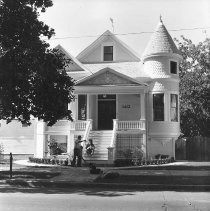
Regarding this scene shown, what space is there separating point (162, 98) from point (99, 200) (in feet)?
57.6

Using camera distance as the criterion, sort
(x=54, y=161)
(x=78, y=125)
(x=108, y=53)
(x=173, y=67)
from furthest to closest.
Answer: (x=108, y=53) → (x=173, y=67) → (x=78, y=125) → (x=54, y=161)

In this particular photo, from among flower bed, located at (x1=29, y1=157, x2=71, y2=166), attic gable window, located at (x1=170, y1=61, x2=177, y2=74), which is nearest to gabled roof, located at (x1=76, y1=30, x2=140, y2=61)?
attic gable window, located at (x1=170, y1=61, x2=177, y2=74)

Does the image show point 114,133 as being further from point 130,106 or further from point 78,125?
point 130,106

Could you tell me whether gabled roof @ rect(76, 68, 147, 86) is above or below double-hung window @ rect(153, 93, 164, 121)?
above

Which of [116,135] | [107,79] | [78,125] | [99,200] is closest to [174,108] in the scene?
[116,135]

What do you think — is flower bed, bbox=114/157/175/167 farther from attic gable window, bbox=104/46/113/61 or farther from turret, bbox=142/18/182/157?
attic gable window, bbox=104/46/113/61

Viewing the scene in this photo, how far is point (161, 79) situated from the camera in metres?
27.6

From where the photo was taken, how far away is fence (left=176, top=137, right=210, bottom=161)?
32.1m

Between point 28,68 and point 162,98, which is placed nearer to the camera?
point 28,68

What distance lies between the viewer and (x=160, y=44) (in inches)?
1108

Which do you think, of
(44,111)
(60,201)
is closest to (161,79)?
(44,111)

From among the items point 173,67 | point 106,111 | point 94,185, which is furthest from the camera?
point 106,111

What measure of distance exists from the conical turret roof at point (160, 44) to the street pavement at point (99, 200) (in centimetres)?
1644

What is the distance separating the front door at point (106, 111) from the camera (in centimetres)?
2823
